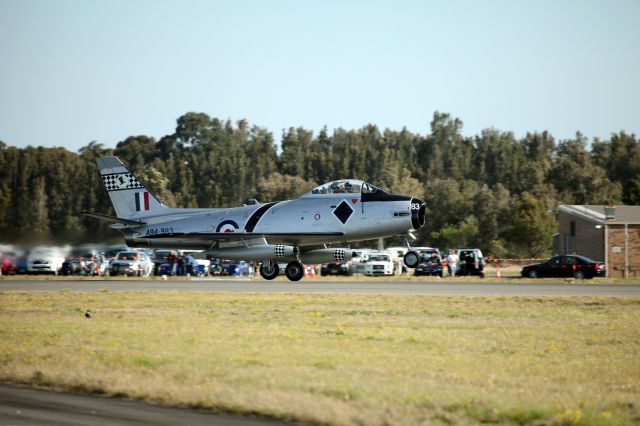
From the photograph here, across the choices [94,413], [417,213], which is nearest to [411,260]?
[417,213]

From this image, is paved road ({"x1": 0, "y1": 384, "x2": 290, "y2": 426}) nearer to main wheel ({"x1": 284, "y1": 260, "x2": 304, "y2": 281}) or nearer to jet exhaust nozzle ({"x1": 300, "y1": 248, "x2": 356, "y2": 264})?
jet exhaust nozzle ({"x1": 300, "y1": 248, "x2": 356, "y2": 264})

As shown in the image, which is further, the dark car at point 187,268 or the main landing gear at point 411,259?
the dark car at point 187,268

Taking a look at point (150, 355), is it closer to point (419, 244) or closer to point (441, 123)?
point (419, 244)

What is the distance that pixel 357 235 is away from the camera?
33.9 m

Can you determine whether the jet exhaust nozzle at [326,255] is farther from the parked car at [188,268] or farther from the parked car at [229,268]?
the parked car at [188,268]

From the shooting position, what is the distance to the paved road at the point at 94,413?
11.5 metres

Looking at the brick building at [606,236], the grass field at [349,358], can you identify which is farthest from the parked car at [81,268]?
the brick building at [606,236]

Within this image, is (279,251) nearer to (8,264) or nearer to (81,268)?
(8,264)

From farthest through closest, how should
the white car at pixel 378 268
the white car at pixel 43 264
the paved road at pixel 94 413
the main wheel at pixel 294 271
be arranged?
the white car at pixel 378 268, the white car at pixel 43 264, the main wheel at pixel 294 271, the paved road at pixel 94 413

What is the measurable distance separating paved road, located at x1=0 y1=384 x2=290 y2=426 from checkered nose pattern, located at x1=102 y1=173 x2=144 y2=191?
25682 millimetres

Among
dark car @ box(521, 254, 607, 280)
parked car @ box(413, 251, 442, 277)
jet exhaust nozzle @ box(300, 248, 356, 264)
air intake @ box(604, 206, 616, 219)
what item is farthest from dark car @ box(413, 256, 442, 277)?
jet exhaust nozzle @ box(300, 248, 356, 264)

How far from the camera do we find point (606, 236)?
182ft

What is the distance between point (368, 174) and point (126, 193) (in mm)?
87121

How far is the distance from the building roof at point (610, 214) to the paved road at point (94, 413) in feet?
160
